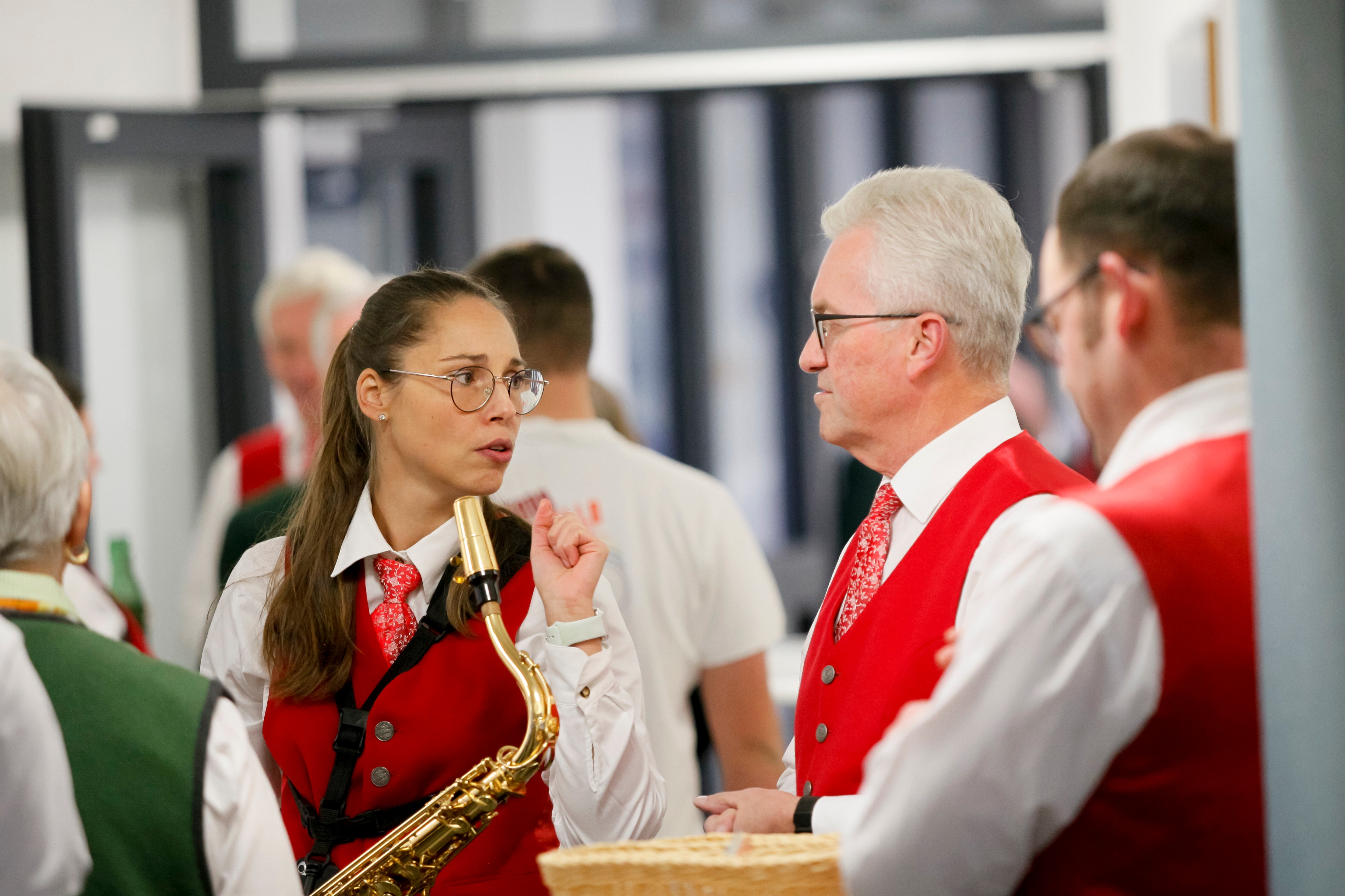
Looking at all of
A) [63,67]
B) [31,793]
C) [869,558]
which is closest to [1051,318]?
[869,558]

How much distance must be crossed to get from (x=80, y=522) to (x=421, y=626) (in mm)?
426

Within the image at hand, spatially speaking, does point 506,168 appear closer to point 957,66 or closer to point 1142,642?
point 957,66

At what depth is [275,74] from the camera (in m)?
4.68

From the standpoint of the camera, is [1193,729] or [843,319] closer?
[1193,729]

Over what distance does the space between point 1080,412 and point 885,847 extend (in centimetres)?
46

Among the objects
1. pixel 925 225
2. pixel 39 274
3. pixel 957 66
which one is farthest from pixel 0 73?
pixel 925 225

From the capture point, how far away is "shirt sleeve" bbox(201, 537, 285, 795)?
179 centimetres

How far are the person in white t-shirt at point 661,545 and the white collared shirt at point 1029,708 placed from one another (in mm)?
1206

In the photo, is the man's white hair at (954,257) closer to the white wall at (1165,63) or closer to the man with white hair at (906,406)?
the man with white hair at (906,406)

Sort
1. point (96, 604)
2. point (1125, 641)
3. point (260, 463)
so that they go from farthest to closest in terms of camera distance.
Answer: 1. point (260, 463)
2. point (96, 604)
3. point (1125, 641)

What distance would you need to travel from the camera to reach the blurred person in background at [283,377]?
13.3 feet

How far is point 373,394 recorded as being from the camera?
1819 millimetres

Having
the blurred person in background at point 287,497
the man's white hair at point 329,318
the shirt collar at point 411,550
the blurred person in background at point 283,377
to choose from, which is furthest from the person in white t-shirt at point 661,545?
the blurred person in background at point 283,377

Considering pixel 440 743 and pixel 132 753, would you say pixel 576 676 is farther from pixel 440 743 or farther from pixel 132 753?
pixel 132 753
